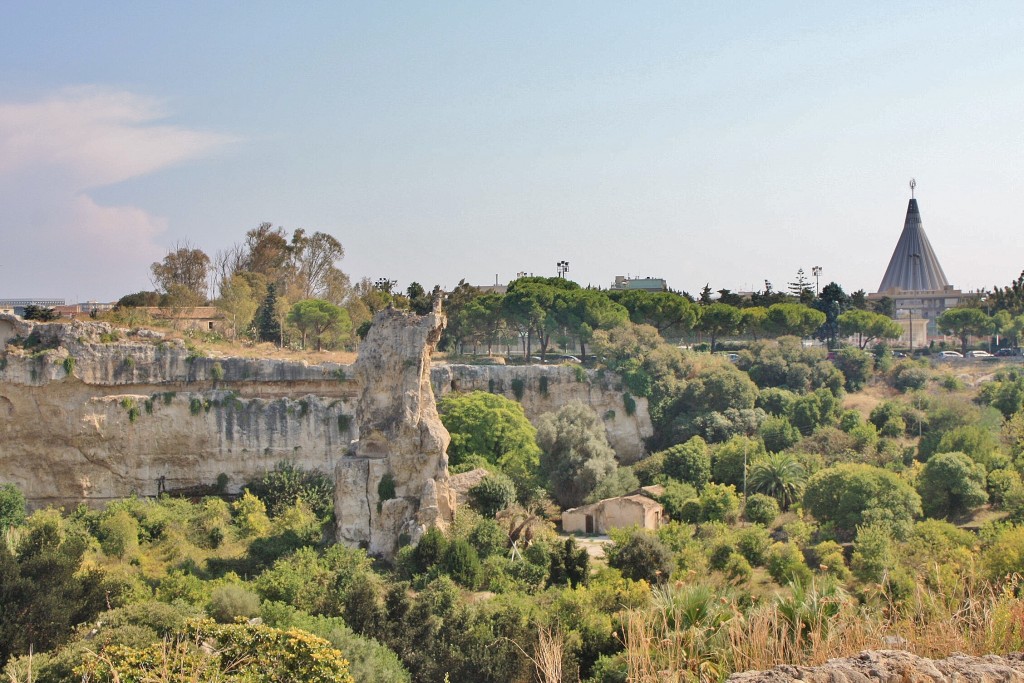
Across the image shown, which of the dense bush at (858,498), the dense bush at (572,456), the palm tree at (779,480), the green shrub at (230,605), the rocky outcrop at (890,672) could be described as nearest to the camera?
the rocky outcrop at (890,672)

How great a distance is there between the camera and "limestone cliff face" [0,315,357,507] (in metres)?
28.2

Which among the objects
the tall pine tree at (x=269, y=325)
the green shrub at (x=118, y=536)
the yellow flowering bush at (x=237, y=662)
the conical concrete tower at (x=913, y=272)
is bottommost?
the green shrub at (x=118, y=536)

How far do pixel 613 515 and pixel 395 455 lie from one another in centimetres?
746

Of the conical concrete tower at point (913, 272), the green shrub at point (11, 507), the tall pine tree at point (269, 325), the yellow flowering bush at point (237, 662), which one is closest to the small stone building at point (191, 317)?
→ the tall pine tree at point (269, 325)

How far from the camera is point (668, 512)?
26.6 metres

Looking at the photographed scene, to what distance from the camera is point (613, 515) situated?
25.9 meters

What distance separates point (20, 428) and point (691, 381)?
2066 cm

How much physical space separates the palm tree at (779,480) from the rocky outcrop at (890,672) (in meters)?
18.3

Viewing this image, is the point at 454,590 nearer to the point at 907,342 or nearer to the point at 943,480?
the point at 943,480

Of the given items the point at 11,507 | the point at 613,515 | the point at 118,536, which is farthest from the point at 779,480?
the point at 11,507

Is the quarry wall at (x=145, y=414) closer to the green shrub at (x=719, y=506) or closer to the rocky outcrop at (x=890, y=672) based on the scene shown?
the green shrub at (x=719, y=506)

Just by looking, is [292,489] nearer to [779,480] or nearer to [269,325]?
[269,325]

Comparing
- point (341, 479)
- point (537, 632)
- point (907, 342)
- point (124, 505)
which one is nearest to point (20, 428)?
point (124, 505)

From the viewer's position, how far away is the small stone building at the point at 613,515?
83.9 feet
